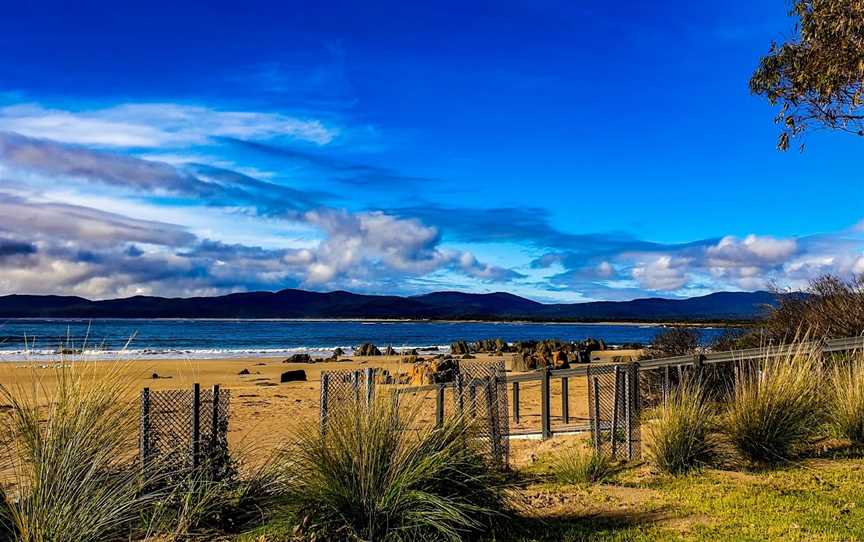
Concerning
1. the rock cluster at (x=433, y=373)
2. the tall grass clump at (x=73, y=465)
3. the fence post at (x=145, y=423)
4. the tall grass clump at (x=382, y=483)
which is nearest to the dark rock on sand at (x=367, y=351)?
the rock cluster at (x=433, y=373)

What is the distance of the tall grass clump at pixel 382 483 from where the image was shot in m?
6.43

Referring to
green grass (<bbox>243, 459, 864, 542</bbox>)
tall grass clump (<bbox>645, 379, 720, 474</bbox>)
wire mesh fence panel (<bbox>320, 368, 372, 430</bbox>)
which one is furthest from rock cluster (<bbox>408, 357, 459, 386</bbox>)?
green grass (<bbox>243, 459, 864, 542</bbox>)

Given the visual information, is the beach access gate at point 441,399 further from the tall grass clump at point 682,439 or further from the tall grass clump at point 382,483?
the tall grass clump at point 682,439

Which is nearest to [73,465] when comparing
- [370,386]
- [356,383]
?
[370,386]

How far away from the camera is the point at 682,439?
392 inches

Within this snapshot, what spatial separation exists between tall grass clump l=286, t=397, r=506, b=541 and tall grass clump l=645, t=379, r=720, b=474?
3.93 metres

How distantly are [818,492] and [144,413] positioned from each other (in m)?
7.52

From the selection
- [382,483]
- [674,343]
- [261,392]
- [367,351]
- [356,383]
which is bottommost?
[261,392]

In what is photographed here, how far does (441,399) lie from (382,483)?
419 centimetres

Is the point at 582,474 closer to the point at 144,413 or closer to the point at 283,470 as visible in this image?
the point at 283,470

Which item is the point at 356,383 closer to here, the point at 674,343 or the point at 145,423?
the point at 145,423

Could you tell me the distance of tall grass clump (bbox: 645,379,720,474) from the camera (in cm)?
991

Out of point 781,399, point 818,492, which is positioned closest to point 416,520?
point 818,492

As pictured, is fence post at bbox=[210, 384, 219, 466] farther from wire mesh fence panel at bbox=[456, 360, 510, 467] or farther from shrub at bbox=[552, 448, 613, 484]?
shrub at bbox=[552, 448, 613, 484]
